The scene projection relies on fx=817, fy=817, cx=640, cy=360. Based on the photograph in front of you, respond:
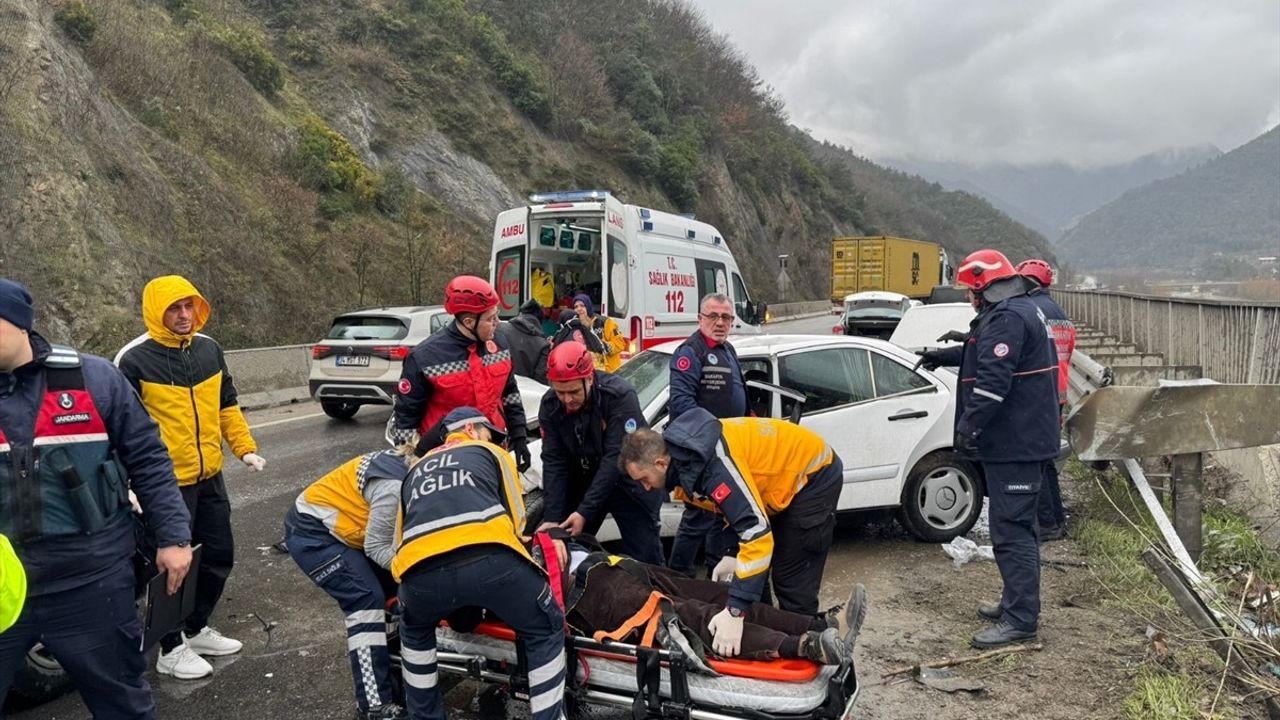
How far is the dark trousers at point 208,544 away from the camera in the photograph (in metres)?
3.91

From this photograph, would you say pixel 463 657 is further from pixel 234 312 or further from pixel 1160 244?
pixel 1160 244

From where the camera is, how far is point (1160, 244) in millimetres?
146875

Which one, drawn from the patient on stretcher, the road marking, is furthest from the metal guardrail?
the road marking

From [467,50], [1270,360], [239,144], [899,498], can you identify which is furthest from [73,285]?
[467,50]

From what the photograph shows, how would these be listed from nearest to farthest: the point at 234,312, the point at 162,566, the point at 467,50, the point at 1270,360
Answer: the point at 162,566
the point at 1270,360
the point at 234,312
the point at 467,50

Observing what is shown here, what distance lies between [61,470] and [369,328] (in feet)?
25.0

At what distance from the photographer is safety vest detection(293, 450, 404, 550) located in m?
3.22

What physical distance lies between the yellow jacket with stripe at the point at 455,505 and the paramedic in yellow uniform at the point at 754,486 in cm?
56

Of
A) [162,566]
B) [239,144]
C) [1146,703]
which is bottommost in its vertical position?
[1146,703]

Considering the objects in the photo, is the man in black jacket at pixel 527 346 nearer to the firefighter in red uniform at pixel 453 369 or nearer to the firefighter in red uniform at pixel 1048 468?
the firefighter in red uniform at pixel 453 369

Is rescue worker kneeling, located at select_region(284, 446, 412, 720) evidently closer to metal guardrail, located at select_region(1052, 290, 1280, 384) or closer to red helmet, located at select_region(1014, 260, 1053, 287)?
red helmet, located at select_region(1014, 260, 1053, 287)

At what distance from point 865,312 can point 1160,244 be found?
159 metres

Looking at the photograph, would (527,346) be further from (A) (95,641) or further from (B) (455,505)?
(A) (95,641)

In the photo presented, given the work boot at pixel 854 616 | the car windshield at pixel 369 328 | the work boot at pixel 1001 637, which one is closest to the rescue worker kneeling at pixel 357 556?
the work boot at pixel 854 616
